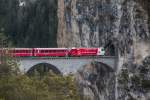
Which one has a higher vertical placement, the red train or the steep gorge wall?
the steep gorge wall

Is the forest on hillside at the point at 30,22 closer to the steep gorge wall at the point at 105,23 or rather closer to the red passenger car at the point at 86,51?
the steep gorge wall at the point at 105,23

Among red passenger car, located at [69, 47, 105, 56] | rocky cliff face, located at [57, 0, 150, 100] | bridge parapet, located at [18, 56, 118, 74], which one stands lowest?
bridge parapet, located at [18, 56, 118, 74]

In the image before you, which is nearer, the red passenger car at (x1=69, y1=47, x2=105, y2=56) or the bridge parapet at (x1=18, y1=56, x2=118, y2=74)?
the bridge parapet at (x1=18, y1=56, x2=118, y2=74)

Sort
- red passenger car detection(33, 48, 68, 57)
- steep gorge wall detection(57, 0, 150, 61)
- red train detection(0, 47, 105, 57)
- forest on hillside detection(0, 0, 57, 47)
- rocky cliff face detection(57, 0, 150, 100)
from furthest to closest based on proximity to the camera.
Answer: forest on hillside detection(0, 0, 57, 47) < steep gorge wall detection(57, 0, 150, 61) < rocky cliff face detection(57, 0, 150, 100) < red passenger car detection(33, 48, 68, 57) < red train detection(0, 47, 105, 57)

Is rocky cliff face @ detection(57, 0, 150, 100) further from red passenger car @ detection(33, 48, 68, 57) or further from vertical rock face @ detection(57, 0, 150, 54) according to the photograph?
red passenger car @ detection(33, 48, 68, 57)

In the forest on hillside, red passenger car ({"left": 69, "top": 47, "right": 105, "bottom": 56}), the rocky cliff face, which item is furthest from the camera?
the forest on hillside

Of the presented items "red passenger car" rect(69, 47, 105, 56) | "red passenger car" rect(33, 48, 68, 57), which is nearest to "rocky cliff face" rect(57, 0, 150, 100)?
"red passenger car" rect(69, 47, 105, 56)
